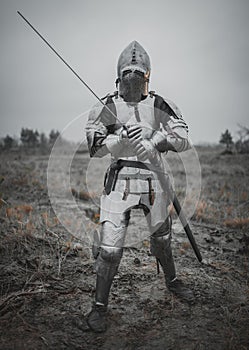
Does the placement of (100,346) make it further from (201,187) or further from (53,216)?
(201,187)

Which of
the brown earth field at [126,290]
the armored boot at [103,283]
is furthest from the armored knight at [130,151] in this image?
the brown earth field at [126,290]

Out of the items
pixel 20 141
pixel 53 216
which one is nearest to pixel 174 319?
pixel 53 216

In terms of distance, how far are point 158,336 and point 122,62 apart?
2.33 meters

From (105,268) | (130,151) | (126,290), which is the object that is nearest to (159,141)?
(130,151)

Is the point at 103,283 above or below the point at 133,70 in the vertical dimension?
below

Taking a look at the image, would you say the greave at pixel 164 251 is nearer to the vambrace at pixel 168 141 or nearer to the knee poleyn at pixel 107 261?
the knee poleyn at pixel 107 261

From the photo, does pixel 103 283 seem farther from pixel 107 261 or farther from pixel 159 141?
pixel 159 141

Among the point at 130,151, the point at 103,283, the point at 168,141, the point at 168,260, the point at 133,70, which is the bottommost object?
the point at 103,283

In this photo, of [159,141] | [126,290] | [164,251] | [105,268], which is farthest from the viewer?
[126,290]

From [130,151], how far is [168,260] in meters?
1.12

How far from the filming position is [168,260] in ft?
9.37

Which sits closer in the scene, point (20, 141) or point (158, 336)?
point (158, 336)

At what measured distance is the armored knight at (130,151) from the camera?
2416 mm

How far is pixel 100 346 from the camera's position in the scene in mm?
2238
